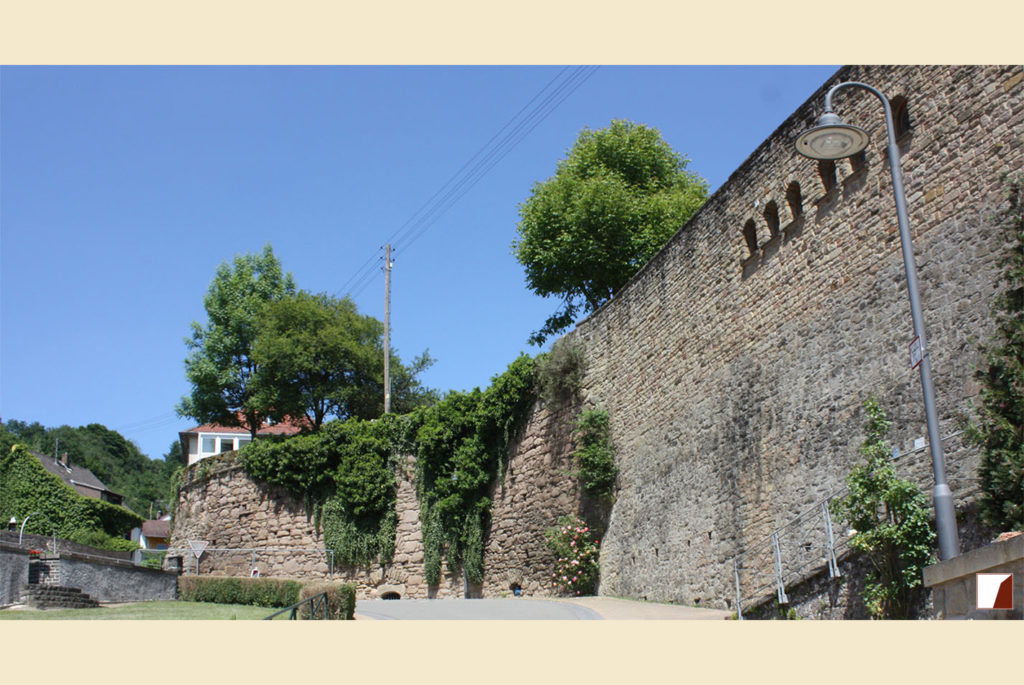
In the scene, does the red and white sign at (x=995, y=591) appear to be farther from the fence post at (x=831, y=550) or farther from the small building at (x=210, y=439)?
the small building at (x=210, y=439)

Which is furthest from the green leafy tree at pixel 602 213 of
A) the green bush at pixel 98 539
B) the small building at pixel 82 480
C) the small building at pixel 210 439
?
the small building at pixel 210 439

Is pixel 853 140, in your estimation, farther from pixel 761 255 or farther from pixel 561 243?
pixel 561 243

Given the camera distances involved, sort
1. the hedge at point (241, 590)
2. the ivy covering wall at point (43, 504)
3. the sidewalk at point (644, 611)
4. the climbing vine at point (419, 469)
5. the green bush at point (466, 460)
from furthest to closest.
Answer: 1. the ivy covering wall at point (43, 504)
2. the climbing vine at point (419, 469)
3. the green bush at point (466, 460)
4. the hedge at point (241, 590)
5. the sidewalk at point (644, 611)

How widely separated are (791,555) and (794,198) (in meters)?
5.32

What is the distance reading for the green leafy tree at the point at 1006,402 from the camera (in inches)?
348

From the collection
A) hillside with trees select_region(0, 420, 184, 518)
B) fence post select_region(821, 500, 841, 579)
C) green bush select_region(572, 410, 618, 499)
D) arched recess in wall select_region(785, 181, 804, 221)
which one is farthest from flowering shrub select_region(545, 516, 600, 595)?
hillside with trees select_region(0, 420, 184, 518)

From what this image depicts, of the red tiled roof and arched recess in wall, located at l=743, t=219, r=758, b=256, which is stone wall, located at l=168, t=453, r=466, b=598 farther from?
the red tiled roof

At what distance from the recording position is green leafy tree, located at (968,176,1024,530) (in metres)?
8.84

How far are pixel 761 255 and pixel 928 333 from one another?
4301 mm

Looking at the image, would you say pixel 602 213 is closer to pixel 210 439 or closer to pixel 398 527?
pixel 398 527

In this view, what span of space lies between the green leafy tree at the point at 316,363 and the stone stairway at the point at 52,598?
14.4 m

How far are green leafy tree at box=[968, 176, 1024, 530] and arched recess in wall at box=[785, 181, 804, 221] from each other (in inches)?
169

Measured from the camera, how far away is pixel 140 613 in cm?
1656

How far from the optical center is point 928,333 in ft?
35.8
